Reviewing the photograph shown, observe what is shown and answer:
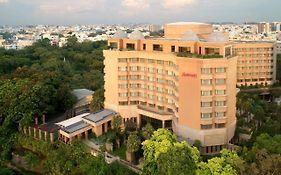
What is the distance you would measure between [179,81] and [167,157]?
38.5 ft

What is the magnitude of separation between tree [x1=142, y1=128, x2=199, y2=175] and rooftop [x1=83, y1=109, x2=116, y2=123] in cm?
1109

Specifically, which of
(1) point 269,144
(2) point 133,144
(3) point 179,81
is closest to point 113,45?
(3) point 179,81

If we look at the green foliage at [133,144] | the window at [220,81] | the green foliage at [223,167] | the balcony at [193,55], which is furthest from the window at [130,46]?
the green foliage at [223,167]

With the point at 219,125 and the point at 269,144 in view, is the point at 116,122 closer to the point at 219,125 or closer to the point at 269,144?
the point at 219,125

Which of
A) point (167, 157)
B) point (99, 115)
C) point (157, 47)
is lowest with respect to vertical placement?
point (99, 115)

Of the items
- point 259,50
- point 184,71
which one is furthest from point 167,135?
point 259,50

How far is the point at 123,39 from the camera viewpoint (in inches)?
1667

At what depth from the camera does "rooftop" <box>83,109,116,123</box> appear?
39.4m

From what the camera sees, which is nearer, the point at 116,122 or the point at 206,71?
the point at 206,71

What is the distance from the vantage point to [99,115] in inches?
1599

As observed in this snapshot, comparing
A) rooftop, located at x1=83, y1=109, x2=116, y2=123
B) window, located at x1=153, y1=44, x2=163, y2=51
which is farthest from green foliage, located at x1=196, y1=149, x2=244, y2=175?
window, located at x1=153, y1=44, x2=163, y2=51

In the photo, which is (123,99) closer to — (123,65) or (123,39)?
(123,65)

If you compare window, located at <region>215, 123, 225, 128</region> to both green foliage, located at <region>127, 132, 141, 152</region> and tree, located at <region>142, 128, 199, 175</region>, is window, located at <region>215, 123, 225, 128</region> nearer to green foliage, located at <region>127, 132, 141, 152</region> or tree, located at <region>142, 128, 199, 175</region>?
tree, located at <region>142, 128, 199, 175</region>

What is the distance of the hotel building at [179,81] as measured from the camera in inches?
1313
